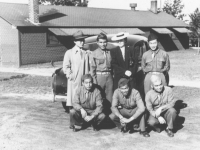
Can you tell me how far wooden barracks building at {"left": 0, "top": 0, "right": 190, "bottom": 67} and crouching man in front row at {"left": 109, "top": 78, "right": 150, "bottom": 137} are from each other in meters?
15.0

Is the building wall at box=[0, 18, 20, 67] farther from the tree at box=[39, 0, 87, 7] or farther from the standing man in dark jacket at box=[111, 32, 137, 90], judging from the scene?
the tree at box=[39, 0, 87, 7]

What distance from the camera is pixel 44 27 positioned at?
21469 mm

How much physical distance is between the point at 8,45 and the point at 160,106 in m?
16.5

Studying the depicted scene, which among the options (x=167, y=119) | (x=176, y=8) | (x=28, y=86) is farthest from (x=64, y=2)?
(x=167, y=119)

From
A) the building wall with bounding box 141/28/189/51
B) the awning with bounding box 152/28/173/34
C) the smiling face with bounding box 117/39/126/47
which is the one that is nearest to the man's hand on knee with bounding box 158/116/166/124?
the smiling face with bounding box 117/39/126/47

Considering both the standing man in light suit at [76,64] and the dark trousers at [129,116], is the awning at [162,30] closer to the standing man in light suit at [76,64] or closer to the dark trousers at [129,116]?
the standing man in light suit at [76,64]

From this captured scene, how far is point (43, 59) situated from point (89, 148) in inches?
671

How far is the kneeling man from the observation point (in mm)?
5613

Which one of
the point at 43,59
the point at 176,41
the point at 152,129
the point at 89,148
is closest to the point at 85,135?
the point at 89,148

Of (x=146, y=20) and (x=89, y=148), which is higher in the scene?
(x=146, y=20)

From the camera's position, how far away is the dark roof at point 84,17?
2145cm

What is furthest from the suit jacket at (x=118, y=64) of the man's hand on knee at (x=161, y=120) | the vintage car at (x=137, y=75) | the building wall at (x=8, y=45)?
the building wall at (x=8, y=45)

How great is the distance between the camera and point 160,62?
630 centimetres

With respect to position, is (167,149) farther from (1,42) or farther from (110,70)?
(1,42)
